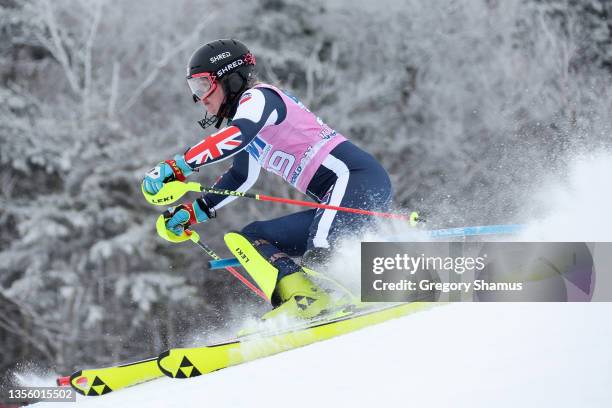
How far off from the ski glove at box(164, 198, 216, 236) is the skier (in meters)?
0.04

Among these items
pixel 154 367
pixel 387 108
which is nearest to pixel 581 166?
pixel 154 367

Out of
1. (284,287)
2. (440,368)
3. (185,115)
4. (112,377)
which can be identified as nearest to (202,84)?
(284,287)

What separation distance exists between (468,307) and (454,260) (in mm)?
477

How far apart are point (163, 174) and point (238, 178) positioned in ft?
3.05

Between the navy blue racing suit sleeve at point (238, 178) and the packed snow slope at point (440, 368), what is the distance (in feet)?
4.43

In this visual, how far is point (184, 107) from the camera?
57.7ft

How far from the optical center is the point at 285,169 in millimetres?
4719

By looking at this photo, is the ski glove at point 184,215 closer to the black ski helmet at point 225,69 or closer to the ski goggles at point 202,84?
the black ski helmet at point 225,69

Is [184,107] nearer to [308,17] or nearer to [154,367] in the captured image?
[308,17]

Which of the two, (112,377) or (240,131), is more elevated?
(240,131)

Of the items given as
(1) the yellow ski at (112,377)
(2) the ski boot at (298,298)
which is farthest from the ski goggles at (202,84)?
(1) the yellow ski at (112,377)

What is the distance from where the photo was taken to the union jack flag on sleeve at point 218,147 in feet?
14.2

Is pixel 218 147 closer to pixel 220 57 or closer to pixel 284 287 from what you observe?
pixel 220 57

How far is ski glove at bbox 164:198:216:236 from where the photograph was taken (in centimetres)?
493
